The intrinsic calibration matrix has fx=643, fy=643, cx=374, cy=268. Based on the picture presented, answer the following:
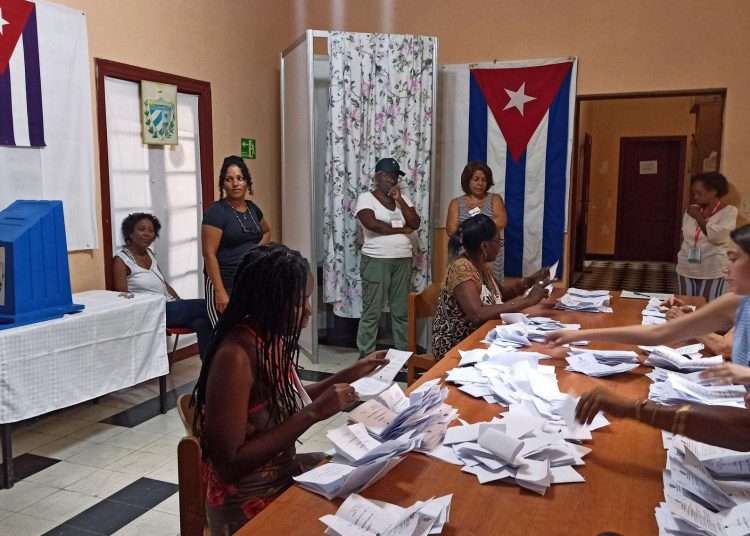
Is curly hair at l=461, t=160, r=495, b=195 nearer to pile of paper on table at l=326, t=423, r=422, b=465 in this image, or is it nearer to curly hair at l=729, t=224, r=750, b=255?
curly hair at l=729, t=224, r=750, b=255

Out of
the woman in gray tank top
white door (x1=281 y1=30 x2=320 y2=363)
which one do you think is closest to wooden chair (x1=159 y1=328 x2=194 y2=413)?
white door (x1=281 y1=30 x2=320 y2=363)

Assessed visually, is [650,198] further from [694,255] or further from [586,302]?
[586,302]

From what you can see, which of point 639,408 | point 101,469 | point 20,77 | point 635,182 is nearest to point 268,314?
point 639,408

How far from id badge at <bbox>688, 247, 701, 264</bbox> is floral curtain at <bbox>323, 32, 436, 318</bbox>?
1.94 meters

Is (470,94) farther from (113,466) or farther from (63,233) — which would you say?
(113,466)

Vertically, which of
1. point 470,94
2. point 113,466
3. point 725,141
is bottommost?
point 113,466

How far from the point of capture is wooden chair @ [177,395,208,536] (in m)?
1.23

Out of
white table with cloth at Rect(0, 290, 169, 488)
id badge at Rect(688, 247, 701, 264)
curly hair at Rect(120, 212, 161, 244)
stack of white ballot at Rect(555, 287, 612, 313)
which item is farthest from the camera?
id badge at Rect(688, 247, 701, 264)

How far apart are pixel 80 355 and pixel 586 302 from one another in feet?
8.17

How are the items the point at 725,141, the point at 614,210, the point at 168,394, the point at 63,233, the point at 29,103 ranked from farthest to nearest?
the point at 614,210 < the point at 725,141 < the point at 168,394 < the point at 29,103 < the point at 63,233

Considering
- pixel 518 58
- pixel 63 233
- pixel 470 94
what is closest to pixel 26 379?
pixel 63 233

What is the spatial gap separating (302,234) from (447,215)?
3.74 feet

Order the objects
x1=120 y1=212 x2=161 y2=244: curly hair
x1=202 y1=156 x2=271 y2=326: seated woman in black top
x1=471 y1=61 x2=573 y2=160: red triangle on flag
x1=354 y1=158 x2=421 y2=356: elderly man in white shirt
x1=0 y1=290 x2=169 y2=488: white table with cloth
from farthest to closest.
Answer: x1=471 y1=61 x2=573 y2=160: red triangle on flag
x1=354 y1=158 x2=421 y2=356: elderly man in white shirt
x1=120 y1=212 x2=161 y2=244: curly hair
x1=202 y1=156 x2=271 y2=326: seated woman in black top
x1=0 y1=290 x2=169 y2=488: white table with cloth

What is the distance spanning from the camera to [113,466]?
3006mm
